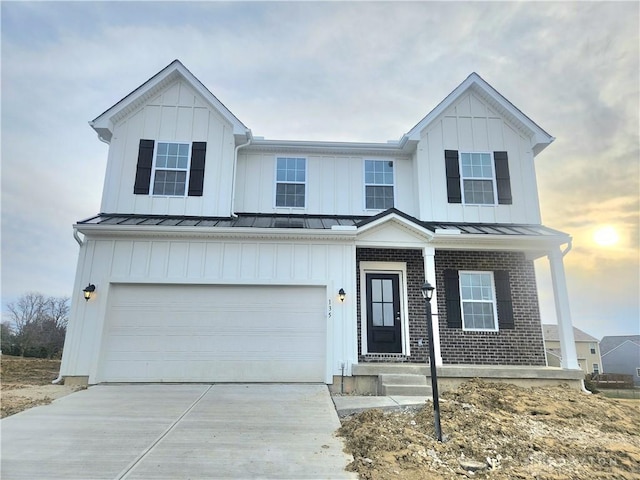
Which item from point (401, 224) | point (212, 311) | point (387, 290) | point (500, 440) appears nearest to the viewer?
point (500, 440)

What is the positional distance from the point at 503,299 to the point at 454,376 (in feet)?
9.39

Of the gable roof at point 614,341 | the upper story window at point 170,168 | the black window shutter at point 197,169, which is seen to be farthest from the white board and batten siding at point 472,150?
the gable roof at point 614,341

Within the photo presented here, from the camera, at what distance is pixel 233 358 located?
7.37 metres

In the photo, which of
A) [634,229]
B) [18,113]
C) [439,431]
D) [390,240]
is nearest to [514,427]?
[439,431]

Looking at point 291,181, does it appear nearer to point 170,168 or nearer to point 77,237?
point 170,168

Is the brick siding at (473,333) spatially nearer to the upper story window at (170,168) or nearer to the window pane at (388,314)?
the window pane at (388,314)

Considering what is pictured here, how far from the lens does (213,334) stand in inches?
294

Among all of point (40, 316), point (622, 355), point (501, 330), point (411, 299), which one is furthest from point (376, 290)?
point (622, 355)

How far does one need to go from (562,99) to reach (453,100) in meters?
3.53

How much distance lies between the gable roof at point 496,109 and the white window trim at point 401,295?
383cm

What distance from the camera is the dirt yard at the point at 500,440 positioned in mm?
3525

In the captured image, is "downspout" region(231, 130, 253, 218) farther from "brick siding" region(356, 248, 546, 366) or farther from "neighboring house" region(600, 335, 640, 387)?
"neighboring house" region(600, 335, 640, 387)

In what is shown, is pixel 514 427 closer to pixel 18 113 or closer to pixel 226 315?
pixel 226 315

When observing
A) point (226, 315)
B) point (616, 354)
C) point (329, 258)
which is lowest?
point (616, 354)
